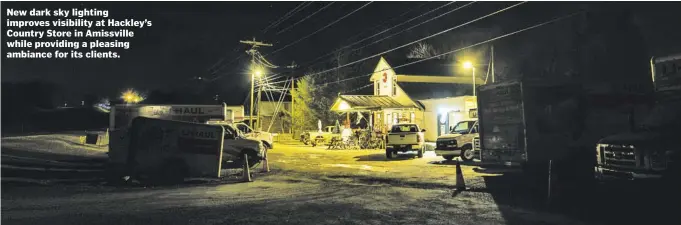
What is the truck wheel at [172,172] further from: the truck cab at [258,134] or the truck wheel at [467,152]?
the truck cab at [258,134]

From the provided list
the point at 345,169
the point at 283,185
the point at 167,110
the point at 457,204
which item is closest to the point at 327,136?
the point at 167,110

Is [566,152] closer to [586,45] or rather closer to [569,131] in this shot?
[569,131]

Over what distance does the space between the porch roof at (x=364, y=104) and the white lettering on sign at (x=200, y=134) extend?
2005 cm

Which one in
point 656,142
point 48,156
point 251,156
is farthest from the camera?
point 48,156

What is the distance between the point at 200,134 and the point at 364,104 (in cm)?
2115

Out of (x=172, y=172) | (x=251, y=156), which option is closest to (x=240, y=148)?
(x=251, y=156)

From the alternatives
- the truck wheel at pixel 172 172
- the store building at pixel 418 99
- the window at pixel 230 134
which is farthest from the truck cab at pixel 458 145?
the truck wheel at pixel 172 172

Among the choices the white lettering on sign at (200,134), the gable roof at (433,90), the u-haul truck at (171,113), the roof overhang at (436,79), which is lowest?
the white lettering on sign at (200,134)

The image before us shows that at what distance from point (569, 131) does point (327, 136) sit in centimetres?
2173

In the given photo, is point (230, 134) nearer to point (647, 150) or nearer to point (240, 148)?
point (240, 148)

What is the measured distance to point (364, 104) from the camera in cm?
3328

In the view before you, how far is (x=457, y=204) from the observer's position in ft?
30.2

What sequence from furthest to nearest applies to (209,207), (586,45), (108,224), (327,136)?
(586,45), (327,136), (209,207), (108,224)

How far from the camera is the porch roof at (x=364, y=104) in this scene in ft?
107
